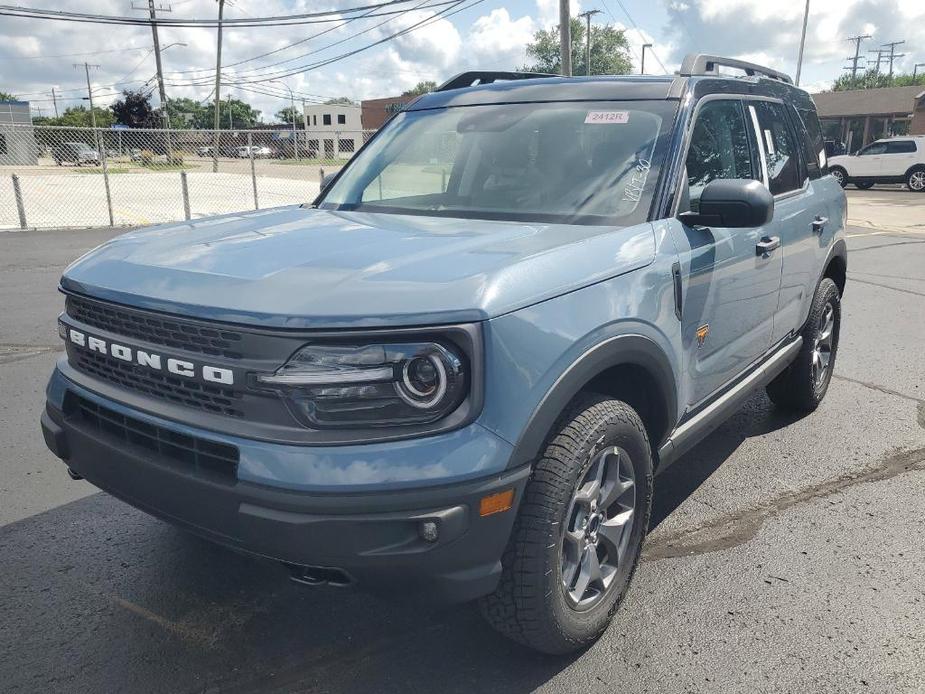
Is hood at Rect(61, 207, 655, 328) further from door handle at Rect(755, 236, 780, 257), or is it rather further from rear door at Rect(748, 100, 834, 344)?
rear door at Rect(748, 100, 834, 344)

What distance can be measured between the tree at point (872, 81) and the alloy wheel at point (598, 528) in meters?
98.2

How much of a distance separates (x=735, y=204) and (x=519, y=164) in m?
0.96

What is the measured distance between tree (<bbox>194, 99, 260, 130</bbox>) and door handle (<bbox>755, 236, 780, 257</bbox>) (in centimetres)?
11201

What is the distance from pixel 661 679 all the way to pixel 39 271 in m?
9.97

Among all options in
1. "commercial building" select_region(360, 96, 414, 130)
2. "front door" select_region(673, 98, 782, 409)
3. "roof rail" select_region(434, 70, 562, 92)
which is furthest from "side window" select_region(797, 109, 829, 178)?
"commercial building" select_region(360, 96, 414, 130)

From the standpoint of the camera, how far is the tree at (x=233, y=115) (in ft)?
365

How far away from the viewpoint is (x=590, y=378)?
7.74 ft

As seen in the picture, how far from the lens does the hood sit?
202cm

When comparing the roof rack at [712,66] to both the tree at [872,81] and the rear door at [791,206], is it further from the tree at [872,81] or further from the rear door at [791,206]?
the tree at [872,81]

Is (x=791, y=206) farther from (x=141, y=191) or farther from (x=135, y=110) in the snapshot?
(x=135, y=110)

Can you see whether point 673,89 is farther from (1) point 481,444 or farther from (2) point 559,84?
(1) point 481,444

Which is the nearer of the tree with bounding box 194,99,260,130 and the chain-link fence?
the chain-link fence

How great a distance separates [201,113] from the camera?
377 feet

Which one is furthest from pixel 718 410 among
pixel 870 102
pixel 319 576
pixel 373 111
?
pixel 373 111
